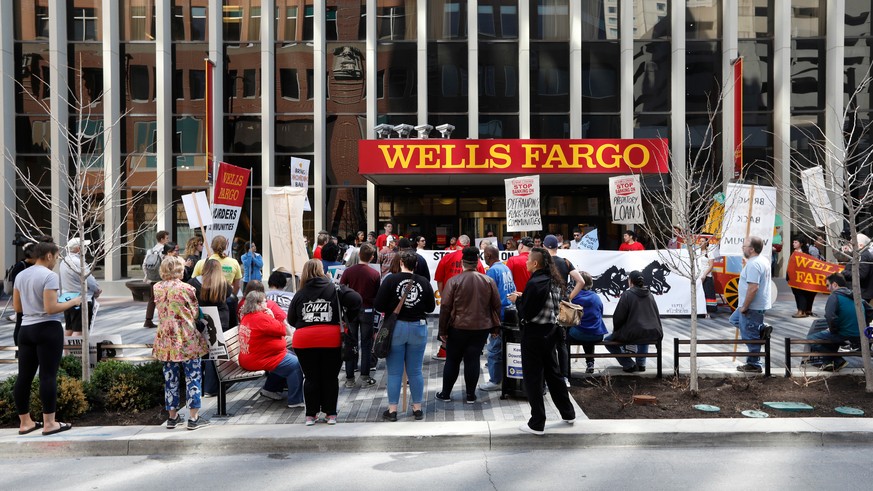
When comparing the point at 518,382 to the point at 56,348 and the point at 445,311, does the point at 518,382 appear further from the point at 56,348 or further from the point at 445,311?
the point at 56,348

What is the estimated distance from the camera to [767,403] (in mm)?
7285

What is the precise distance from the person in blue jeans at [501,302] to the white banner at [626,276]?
501 cm

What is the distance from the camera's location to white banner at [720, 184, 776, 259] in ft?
34.1

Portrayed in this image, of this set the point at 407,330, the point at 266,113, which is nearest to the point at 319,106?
the point at 266,113

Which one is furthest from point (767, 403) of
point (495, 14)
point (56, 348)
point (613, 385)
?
point (495, 14)

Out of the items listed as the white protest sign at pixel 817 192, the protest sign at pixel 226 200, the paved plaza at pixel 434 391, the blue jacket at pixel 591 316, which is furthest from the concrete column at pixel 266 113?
the white protest sign at pixel 817 192

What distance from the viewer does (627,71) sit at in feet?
71.5

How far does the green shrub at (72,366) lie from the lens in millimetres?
7766

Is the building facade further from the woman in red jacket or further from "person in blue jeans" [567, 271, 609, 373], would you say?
the woman in red jacket

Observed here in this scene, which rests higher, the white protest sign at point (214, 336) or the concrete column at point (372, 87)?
the concrete column at point (372, 87)

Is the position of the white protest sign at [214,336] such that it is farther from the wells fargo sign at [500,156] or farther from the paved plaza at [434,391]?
the wells fargo sign at [500,156]

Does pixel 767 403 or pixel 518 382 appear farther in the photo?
pixel 518 382

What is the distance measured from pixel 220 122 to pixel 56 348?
56.4ft

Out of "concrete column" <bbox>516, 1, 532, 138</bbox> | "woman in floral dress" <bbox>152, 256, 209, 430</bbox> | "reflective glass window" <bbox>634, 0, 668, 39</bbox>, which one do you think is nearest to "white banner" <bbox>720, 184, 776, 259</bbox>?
"woman in floral dress" <bbox>152, 256, 209, 430</bbox>
